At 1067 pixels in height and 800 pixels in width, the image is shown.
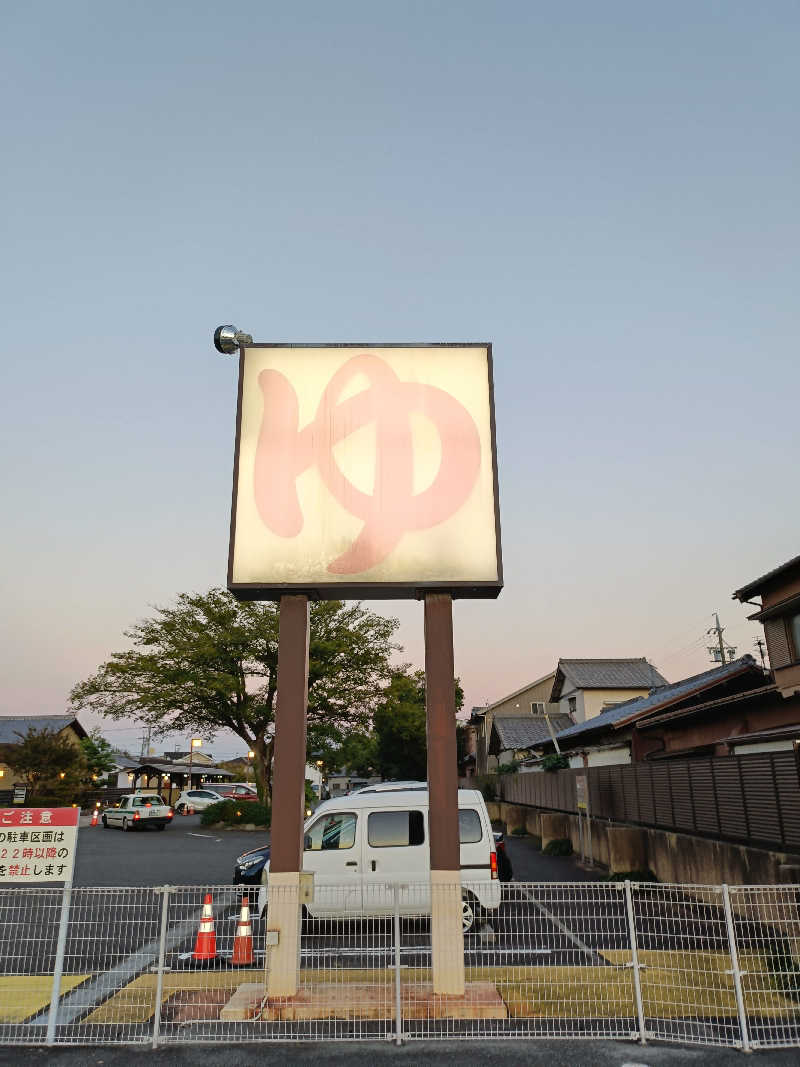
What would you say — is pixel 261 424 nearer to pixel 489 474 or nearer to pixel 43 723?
pixel 489 474

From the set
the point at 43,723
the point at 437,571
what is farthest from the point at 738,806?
the point at 43,723

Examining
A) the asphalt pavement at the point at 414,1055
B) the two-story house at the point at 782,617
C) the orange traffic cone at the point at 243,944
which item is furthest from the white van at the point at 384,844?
the two-story house at the point at 782,617

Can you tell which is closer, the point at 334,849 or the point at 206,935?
the point at 206,935

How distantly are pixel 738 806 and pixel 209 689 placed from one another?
1021 inches

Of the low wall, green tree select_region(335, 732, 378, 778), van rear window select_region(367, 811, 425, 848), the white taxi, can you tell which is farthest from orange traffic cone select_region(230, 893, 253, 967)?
green tree select_region(335, 732, 378, 778)

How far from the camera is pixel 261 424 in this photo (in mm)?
9500

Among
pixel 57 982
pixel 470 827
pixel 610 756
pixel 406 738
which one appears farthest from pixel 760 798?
pixel 406 738

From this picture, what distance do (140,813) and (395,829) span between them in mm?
25215

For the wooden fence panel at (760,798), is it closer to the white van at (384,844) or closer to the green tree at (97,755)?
the white van at (384,844)

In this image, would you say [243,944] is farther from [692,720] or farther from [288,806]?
[692,720]

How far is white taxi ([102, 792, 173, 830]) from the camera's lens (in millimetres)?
32094

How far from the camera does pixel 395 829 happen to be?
36.5ft

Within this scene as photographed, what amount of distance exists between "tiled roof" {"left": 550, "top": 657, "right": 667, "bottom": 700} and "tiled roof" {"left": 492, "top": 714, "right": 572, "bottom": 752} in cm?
291

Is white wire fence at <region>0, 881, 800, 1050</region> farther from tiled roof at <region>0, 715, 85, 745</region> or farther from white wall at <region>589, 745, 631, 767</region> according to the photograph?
tiled roof at <region>0, 715, 85, 745</region>
